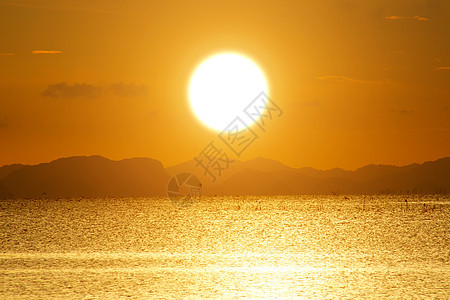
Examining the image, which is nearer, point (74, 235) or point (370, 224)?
point (74, 235)

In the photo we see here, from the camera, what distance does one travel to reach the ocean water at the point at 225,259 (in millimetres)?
12327

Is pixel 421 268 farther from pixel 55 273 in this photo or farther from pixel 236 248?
pixel 55 273

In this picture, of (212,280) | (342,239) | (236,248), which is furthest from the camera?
(342,239)

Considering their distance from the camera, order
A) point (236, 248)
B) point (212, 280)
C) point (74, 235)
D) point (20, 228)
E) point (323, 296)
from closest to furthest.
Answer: point (323, 296) < point (212, 280) < point (236, 248) < point (74, 235) < point (20, 228)

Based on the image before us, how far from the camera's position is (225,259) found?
1667 cm

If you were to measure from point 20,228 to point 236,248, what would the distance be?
12.3m

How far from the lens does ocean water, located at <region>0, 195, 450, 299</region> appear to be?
40.4 feet

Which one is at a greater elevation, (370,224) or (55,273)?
(370,224)

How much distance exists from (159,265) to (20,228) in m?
13.2

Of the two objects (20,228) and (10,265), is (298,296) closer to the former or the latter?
(10,265)

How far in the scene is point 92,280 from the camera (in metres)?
13.4

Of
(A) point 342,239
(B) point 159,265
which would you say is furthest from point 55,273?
(A) point 342,239

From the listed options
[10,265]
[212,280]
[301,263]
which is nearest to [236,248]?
[301,263]

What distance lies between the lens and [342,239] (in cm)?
2147
